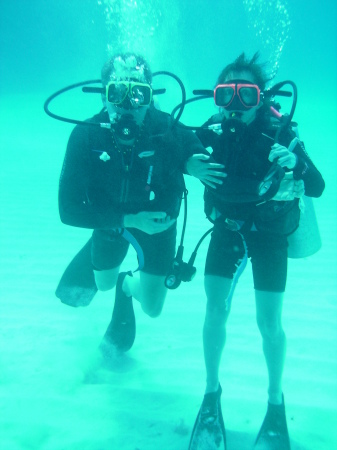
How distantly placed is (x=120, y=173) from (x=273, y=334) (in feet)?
5.51

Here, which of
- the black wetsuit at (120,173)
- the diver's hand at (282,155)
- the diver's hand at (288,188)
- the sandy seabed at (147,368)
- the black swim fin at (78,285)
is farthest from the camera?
Result: the black swim fin at (78,285)

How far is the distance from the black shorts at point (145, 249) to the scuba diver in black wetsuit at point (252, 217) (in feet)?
2.22

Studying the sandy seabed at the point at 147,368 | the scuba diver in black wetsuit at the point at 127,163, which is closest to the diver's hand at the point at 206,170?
the scuba diver in black wetsuit at the point at 127,163

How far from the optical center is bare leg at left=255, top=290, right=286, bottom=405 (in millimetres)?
2695

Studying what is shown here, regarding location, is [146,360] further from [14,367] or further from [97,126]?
[97,126]

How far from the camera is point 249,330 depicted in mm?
4250

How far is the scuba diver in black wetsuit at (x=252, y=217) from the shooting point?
259cm

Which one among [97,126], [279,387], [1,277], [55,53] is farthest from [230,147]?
[55,53]

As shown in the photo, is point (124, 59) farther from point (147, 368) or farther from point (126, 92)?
point (147, 368)

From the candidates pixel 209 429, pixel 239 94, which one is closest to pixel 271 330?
pixel 209 429

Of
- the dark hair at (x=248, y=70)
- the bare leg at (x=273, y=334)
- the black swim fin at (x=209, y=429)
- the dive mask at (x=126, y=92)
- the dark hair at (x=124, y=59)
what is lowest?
the black swim fin at (x=209, y=429)

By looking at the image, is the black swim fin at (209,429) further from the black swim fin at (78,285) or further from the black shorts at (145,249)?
the black swim fin at (78,285)

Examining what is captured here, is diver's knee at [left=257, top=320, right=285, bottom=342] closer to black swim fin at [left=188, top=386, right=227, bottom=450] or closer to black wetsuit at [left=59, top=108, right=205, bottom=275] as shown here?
black swim fin at [left=188, top=386, right=227, bottom=450]

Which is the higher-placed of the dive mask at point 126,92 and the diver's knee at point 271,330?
the dive mask at point 126,92
